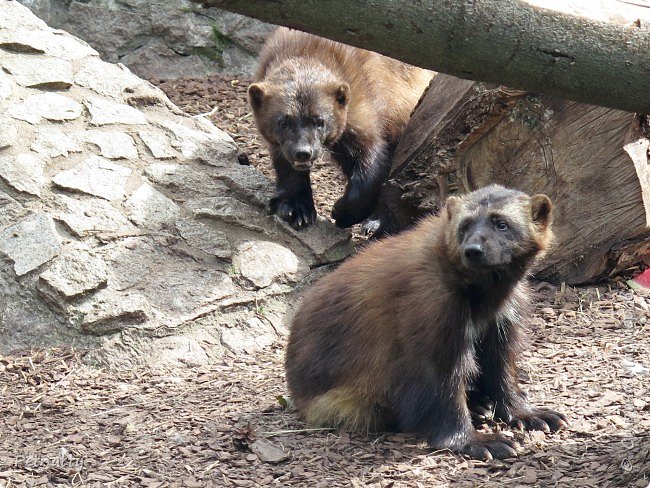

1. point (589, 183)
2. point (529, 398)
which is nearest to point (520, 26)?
point (529, 398)

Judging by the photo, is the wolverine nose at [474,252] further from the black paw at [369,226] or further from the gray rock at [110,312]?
the black paw at [369,226]

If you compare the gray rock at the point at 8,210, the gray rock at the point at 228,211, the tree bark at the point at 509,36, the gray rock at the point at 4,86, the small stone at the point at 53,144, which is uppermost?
the tree bark at the point at 509,36

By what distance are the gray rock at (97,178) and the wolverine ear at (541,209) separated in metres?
3.55

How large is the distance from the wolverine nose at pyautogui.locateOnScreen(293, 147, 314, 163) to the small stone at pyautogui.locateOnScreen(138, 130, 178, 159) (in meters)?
1.16

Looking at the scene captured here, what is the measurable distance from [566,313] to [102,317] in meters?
3.26

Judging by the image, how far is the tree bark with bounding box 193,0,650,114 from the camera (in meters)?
2.92

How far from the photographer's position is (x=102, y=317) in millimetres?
6340

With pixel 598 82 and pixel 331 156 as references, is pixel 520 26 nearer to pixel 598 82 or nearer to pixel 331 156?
pixel 598 82

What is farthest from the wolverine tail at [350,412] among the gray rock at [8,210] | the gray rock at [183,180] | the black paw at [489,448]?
the gray rock at [8,210]

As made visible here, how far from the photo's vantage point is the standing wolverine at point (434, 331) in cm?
480

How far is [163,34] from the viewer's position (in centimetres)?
1109

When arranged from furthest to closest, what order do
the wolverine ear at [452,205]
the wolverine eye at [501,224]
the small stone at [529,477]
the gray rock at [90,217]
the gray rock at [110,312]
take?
the gray rock at [90,217] → the gray rock at [110,312] → the wolverine ear at [452,205] → the wolverine eye at [501,224] → the small stone at [529,477]

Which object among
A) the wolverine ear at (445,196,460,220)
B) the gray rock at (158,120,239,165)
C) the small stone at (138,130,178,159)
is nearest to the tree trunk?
the wolverine ear at (445,196,460,220)

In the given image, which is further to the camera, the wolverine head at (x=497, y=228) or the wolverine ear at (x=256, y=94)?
the wolverine ear at (x=256, y=94)
